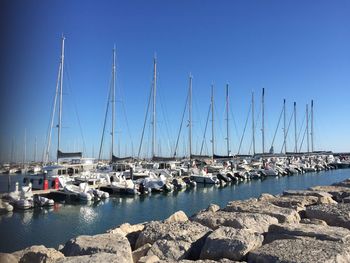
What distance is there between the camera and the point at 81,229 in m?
21.7

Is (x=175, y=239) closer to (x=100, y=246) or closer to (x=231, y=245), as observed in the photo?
(x=231, y=245)

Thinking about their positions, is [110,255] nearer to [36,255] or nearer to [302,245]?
[36,255]

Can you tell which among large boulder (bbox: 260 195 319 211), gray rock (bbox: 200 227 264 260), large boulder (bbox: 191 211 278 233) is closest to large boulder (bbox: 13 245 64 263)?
gray rock (bbox: 200 227 264 260)

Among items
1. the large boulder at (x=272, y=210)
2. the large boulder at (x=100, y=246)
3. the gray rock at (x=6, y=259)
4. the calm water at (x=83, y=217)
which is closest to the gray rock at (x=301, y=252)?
the large boulder at (x=100, y=246)

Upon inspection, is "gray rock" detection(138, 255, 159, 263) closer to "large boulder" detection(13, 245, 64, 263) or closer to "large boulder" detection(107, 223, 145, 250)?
"large boulder" detection(13, 245, 64, 263)

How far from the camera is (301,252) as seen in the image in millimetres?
6480

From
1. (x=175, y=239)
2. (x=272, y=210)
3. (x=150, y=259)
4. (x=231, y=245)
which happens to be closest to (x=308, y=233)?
(x=231, y=245)

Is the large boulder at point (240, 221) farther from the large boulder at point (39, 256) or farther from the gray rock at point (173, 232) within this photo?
the large boulder at point (39, 256)

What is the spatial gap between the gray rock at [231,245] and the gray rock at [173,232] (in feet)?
2.13

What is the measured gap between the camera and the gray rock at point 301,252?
20.2 ft

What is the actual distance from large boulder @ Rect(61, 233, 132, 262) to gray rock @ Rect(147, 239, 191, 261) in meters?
0.58

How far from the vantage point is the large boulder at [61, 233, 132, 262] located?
7164 mm

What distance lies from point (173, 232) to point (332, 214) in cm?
461

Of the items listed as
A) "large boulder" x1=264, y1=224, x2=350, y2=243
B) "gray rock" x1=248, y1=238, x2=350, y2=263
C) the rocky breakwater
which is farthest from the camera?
"large boulder" x1=264, y1=224, x2=350, y2=243
